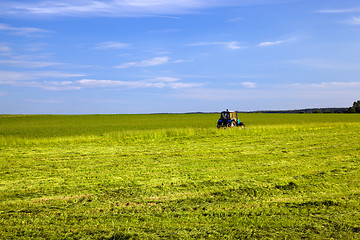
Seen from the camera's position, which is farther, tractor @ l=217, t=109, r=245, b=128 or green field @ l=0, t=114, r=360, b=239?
tractor @ l=217, t=109, r=245, b=128

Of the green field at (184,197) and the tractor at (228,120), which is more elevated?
the tractor at (228,120)

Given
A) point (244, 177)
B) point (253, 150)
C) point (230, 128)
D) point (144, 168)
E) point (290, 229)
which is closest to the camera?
point (290, 229)

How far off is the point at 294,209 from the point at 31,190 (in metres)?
6.40

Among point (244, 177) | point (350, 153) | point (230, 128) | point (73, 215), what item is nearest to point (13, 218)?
point (73, 215)

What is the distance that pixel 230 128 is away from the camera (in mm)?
28531

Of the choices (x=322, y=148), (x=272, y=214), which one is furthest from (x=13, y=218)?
(x=322, y=148)

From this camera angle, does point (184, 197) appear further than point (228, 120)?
No

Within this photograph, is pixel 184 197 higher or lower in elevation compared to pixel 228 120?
lower

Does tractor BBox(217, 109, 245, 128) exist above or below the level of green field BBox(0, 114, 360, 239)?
above

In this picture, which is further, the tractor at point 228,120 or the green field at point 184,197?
the tractor at point 228,120

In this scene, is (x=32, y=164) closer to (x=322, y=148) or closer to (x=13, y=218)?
(x=13, y=218)

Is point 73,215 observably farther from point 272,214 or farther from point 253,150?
point 253,150

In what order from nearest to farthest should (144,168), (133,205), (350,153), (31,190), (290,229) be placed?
(290,229), (133,205), (31,190), (144,168), (350,153)

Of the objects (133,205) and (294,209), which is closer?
(294,209)
